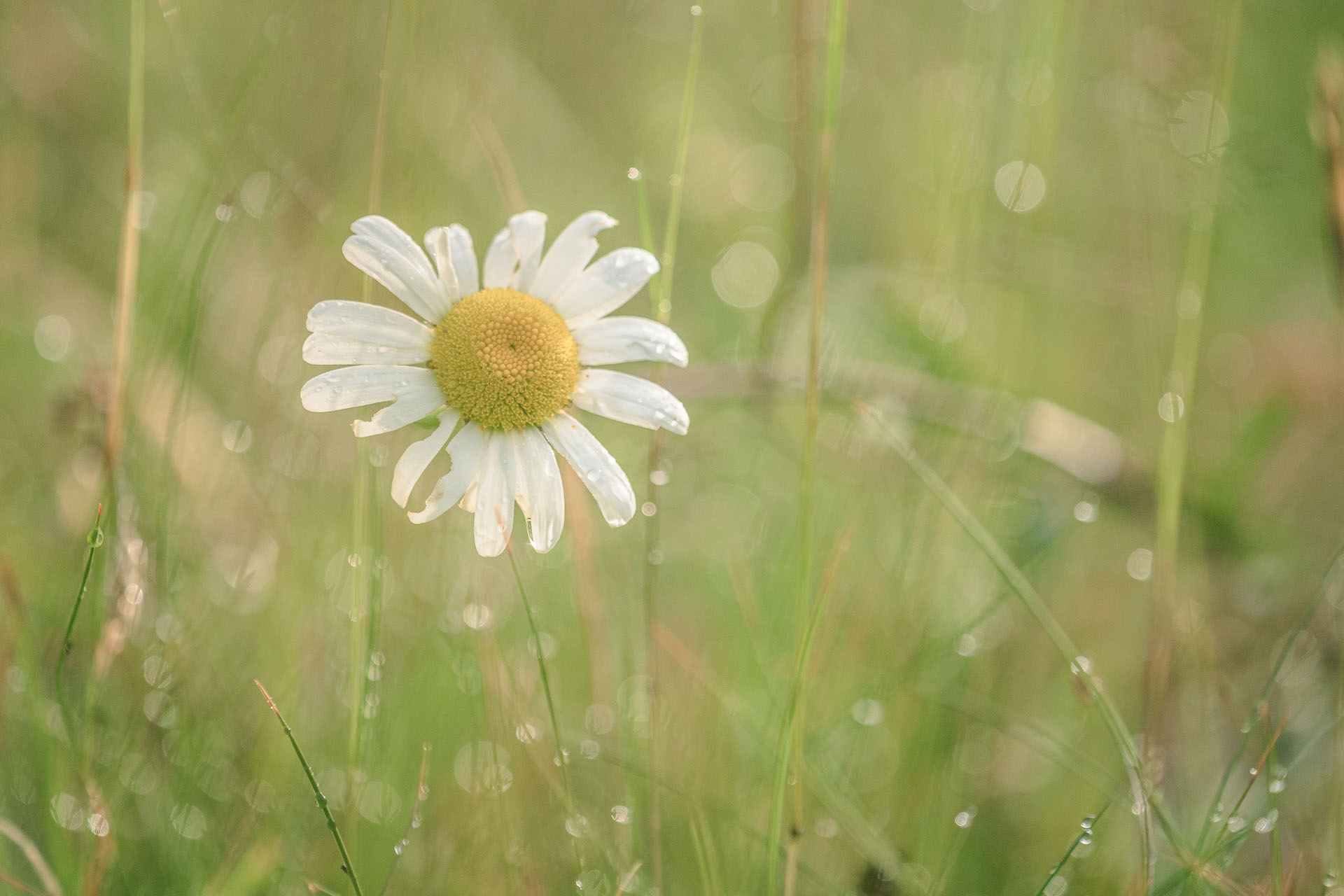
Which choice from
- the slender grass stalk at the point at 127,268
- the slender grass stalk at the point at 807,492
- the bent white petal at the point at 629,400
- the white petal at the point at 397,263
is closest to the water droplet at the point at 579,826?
the slender grass stalk at the point at 807,492

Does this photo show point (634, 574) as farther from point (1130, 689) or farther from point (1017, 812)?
point (1130, 689)

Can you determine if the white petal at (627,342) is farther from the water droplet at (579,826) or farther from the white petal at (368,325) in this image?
the water droplet at (579,826)

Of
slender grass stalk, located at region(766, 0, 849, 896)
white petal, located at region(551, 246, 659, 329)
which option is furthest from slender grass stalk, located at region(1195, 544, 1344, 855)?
white petal, located at region(551, 246, 659, 329)

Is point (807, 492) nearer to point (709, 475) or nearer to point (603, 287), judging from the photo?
point (603, 287)

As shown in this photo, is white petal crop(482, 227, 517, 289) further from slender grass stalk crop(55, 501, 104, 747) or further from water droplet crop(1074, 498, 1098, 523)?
water droplet crop(1074, 498, 1098, 523)

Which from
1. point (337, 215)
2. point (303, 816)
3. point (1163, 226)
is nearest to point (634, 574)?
point (303, 816)
